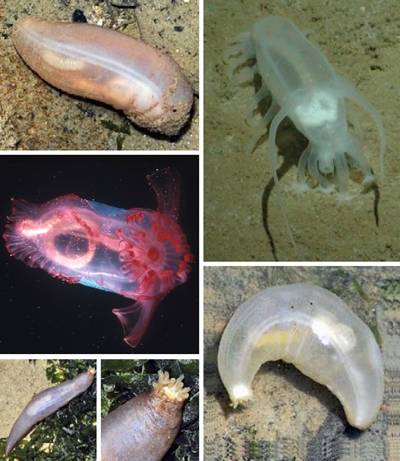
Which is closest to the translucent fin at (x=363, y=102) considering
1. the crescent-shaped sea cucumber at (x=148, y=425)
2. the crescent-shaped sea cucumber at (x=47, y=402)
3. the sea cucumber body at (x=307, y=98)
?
the sea cucumber body at (x=307, y=98)

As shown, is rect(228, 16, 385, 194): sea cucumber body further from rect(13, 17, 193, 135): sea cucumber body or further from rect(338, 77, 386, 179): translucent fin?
rect(13, 17, 193, 135): sea cucumber body

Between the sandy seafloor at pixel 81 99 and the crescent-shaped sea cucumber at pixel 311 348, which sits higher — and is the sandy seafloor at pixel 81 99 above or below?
above

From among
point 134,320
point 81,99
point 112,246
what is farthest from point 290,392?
point 81,99

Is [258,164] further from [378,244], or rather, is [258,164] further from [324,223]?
[378,244]

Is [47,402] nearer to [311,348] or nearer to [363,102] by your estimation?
[311,348]

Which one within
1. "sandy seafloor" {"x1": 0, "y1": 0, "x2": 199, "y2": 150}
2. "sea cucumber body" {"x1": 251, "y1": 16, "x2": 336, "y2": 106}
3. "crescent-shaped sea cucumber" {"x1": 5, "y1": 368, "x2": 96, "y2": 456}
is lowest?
"crescent-shaped sea cucumber" {"x1": 5, "y1": 368, "x2": 96, "y2": 456}

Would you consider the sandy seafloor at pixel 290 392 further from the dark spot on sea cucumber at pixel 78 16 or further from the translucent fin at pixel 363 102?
the dark spot on sea cucumber at pixel 78 16

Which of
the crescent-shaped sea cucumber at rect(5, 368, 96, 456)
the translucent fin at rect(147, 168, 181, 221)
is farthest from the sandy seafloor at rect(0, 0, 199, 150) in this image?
the crescent-shaped sea cucumber at rect(5, 368, 96, 456)

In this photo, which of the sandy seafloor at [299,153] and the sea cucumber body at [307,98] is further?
the sandy seafloor at [299,153]
